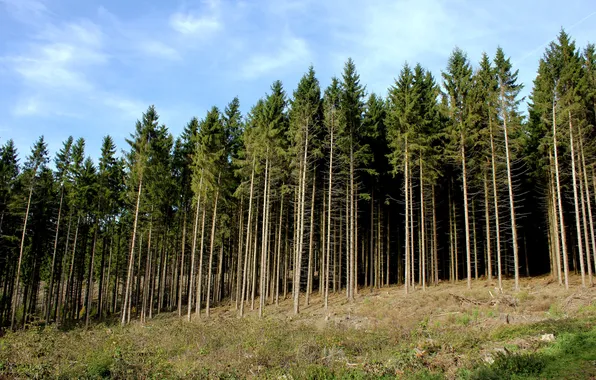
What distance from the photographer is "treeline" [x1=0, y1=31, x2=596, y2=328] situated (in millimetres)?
23656

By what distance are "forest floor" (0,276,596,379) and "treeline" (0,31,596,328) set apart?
395 cm

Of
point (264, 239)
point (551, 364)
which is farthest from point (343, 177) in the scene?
point (551, 364)

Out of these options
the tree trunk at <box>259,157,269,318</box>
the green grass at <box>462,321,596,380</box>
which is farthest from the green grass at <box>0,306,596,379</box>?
the tree trunk at <box>259,157,269,318</box>

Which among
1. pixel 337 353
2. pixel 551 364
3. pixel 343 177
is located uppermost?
pixel 343 177

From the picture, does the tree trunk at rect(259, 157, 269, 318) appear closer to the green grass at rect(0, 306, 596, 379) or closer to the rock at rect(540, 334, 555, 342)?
the green grass at rect(0, 306, 596, 379)

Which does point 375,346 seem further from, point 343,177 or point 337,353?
point 343,177

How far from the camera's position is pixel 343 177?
26000 millimetres

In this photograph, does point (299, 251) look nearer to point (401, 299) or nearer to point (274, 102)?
point (401, 299)

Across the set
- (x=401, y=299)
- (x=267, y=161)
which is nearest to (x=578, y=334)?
(x=401, y=299)

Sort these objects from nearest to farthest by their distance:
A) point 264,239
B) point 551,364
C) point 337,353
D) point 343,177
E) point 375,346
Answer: point 551,364 < point 337,353 < point 375,346 < point 264,239 < point 343,177

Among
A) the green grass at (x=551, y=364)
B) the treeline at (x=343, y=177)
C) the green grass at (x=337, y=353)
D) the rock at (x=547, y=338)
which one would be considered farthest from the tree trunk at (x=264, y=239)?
the green grass at (x=551, y=364)

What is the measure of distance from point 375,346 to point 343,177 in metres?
14.8

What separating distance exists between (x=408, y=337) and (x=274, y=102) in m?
17.9

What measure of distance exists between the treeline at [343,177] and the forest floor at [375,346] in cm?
395
